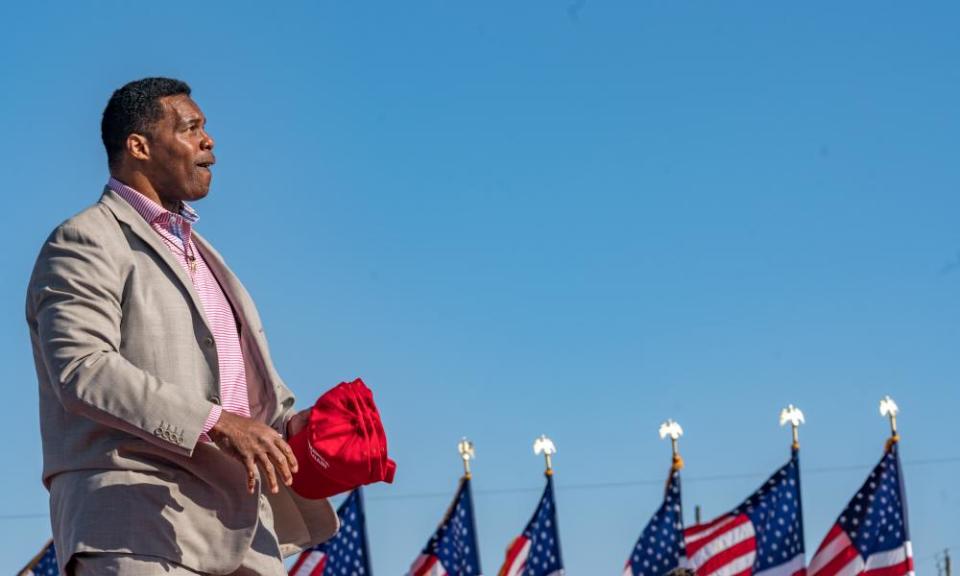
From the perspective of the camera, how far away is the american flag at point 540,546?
750 inches

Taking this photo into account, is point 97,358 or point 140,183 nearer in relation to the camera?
point 97,358

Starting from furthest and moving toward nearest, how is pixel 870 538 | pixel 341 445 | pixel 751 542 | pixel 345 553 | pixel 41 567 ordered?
1. pixel 345 553
2. pixel 751 542
3. pixel 870 538
4. pixel 41 567
5. pixel 341 445

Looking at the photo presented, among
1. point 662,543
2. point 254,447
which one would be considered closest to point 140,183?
point 254,447

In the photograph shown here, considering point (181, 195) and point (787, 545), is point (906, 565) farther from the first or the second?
point (181, 195)

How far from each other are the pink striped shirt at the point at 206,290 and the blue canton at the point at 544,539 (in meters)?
15.2

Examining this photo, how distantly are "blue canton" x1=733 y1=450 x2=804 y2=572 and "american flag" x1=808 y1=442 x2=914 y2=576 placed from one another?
2.02ft

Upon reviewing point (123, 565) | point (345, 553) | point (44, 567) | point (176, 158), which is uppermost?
point (345, 553)

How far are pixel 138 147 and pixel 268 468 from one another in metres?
1.02

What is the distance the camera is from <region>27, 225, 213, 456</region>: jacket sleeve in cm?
370

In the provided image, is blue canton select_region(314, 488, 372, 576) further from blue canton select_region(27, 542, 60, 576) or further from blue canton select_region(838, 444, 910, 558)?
blue canton select_region(838, 444, 910, 558)

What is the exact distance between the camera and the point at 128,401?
369cm

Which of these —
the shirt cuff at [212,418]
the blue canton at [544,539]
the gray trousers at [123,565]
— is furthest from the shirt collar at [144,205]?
the blue canton at [544,539]

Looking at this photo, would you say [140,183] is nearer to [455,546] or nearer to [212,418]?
[212,418]

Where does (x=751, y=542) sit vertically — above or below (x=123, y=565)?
above
